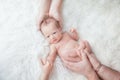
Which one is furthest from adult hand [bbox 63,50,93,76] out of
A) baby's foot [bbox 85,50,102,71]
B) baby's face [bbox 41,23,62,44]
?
baby's face [bbox 41,23,62,44]

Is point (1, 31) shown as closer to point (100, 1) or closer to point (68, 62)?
point (68, 62)

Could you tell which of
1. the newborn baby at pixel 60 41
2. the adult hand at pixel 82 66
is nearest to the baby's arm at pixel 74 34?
the newborn baby at pixel 60 41

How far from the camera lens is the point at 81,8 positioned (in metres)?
1.38

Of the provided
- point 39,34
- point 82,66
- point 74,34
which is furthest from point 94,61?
point 39,34

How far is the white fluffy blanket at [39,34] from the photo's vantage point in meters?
1.18

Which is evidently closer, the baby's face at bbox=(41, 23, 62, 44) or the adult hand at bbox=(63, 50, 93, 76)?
the adult hand at bbox=(63, 50, 93, 76)

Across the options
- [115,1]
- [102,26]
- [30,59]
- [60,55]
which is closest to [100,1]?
[115,1]

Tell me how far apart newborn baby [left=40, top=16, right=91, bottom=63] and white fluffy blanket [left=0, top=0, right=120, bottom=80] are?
0.03m

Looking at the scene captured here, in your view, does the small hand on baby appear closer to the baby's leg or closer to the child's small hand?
the child's small hand

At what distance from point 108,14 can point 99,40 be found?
18 centimetres

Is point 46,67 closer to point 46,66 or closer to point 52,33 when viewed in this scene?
point 46,66

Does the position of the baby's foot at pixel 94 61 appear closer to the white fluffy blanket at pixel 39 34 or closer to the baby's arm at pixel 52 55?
the white fluffy blanket at pixel 39 34

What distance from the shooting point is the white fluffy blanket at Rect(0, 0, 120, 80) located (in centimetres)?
118

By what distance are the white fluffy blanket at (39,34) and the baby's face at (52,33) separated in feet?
0.13
